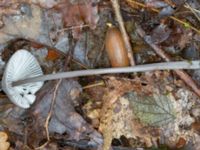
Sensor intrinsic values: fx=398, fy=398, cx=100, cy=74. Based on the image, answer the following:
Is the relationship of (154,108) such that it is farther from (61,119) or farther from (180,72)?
(61,119)

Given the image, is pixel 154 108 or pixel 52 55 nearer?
pixel 154 108

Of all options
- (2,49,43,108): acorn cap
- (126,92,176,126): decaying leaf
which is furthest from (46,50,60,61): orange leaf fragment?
(126,92,176,126): decaying leaf

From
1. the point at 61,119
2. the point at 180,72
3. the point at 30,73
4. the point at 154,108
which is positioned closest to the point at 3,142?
the point at 61,119

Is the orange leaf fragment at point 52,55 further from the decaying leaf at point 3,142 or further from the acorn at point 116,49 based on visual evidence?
the decaying leaf at point 3,142

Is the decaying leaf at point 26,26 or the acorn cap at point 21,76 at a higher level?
the decaying leaf at point 26,26

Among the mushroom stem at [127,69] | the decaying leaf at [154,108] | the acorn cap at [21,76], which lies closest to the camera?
the acorn cap at [21,76]

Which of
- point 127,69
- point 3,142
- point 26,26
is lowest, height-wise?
point 3,142

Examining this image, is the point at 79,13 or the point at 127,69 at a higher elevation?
the point at 79,13

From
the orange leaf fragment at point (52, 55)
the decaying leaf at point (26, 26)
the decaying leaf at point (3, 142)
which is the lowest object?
the decaying leaf at point (3, 142)

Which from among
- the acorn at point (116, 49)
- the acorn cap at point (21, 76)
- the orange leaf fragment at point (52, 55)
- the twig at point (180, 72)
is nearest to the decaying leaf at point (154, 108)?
the twig at point (180, 72)
